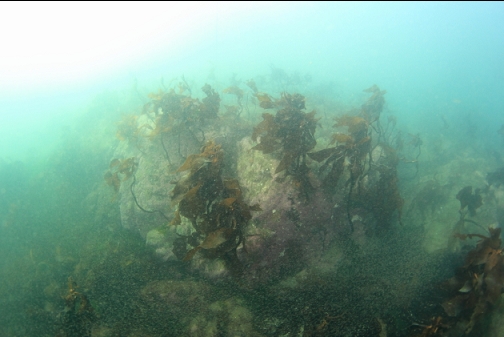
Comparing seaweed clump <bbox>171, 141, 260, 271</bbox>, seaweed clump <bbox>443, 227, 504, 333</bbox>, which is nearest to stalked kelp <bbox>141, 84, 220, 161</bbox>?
seaweed clump <bbox>171, 141, 260, 271</bbox>

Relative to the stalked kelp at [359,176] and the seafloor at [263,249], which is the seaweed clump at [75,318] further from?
the stalked kelp at [359,176]

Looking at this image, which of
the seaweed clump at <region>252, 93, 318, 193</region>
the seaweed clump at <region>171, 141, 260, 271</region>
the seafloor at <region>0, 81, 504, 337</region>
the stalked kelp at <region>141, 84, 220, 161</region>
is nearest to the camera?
the seafloor at <region>0, 81, 504, 337</region>

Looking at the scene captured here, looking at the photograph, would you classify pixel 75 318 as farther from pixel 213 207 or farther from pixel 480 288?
pixel 480 288

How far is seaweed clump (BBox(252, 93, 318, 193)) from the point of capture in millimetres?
4125

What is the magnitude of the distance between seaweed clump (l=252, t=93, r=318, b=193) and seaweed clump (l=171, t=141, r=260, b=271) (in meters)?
1.10

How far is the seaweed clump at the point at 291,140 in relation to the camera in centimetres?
412

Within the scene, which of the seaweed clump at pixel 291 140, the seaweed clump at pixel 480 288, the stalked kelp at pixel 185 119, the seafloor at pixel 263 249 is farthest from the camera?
the stalked kelp at pixel 185 119

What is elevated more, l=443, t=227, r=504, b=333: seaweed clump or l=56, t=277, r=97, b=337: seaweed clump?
l=56, t=277, r=97, b=337: seaweed clump

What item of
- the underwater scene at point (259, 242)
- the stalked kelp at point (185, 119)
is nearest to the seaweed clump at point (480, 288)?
the underwater scene at point (259, 242)

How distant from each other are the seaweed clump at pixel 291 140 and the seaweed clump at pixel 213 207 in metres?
1.10

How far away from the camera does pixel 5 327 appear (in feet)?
15.3

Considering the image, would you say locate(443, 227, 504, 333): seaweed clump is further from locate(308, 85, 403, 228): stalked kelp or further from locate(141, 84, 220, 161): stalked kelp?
locate(141, 84, 220, 161): stalked kelp

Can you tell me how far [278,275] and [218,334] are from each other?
124 cm

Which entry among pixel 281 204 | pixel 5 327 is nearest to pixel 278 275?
pixel 281 204
